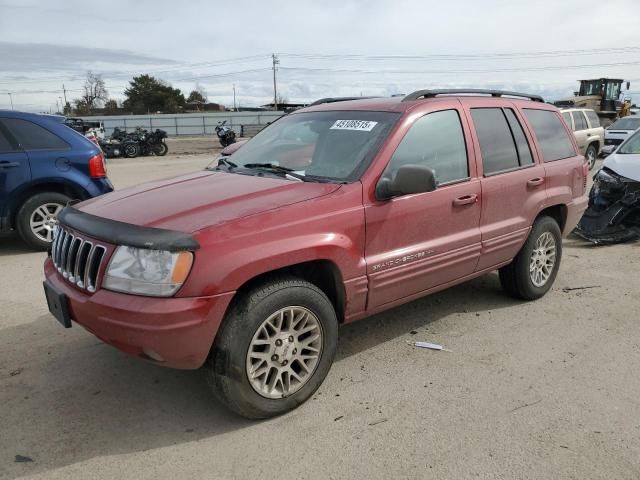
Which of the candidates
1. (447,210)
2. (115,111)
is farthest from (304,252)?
(115,111)

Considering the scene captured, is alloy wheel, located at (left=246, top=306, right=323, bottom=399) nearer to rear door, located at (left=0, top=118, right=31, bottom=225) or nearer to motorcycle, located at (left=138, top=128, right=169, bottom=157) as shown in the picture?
rear door, located at (left=0, top=118, right=31, bottom=225)

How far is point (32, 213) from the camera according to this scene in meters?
6.40

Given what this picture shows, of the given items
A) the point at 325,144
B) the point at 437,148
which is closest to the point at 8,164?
the point at 325,144

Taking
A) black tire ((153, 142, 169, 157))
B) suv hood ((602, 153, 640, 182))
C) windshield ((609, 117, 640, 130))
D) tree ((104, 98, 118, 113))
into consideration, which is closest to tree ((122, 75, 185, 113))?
tree ((104, 98, 118, 113))

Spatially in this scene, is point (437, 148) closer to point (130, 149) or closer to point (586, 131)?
point (586, 131)

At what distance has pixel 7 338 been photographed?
4.05 m

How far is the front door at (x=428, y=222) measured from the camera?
11.0ft

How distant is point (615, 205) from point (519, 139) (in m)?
3.37

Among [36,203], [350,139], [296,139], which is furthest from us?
[36,203]

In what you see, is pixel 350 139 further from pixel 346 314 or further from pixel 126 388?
pixel 126 388

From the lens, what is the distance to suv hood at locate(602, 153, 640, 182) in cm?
680

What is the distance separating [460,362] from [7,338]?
339 cm

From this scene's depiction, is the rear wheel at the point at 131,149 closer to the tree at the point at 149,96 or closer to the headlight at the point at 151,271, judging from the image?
the headlight at the point at 151,271

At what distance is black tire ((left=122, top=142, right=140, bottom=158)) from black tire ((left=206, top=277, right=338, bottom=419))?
72.0 feet
